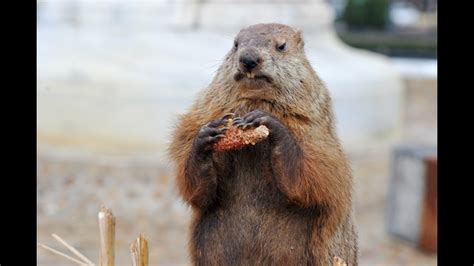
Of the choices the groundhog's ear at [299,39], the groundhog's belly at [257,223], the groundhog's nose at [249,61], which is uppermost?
the groundhog's ear at [299,39]

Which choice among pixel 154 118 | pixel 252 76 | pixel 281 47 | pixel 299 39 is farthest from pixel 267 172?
pixel 154 118

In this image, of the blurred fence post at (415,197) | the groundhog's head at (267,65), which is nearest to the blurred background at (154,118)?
the blurred fence post at (415,197)

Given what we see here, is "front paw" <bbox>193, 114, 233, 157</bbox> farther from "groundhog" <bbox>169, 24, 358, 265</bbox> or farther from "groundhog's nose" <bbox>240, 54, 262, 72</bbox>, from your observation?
"groundhog's nose" <bbox>240, 54, 262, 72</bbox>

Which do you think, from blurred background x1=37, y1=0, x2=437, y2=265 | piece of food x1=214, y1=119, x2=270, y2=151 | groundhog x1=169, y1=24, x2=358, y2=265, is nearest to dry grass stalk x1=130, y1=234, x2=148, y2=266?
groundhog x1=169, y1=24, x2=358, y2=265

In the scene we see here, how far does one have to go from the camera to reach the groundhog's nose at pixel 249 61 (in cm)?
245

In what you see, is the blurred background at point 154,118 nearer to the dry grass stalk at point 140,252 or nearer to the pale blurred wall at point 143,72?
the pale blurred wall at point 143,72

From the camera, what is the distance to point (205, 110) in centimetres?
268

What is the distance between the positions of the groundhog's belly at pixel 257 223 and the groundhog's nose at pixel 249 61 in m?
0.29

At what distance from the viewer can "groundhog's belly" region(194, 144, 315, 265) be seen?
8.33ft

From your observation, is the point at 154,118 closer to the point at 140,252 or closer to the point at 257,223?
the point at 140,252
